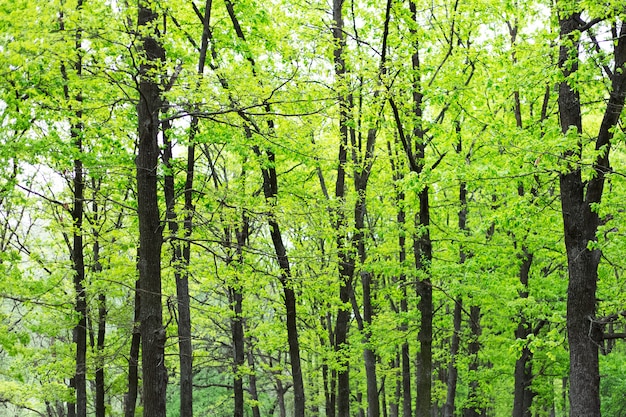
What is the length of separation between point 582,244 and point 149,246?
298 inches

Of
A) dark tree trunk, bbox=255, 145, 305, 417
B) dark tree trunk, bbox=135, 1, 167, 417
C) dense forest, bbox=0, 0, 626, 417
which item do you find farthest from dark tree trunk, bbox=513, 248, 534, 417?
dark tree trunk, bbox=135, 1, 167, 417

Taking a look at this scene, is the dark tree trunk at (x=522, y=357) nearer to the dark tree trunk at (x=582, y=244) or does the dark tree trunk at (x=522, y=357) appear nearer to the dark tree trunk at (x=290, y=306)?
the dark tree trunk at (x=582, y=244)

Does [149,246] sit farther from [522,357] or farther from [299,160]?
[522,357]

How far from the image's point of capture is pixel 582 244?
10.2 metres

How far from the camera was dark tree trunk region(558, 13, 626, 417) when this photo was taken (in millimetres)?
9797

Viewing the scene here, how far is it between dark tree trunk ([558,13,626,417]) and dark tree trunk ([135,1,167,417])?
22.2 feet

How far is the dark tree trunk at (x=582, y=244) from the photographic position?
9.80 metres

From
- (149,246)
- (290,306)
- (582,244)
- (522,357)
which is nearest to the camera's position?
(149,246)

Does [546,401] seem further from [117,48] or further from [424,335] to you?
[117,48]

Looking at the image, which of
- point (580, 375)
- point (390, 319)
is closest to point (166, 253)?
point (390, 319)

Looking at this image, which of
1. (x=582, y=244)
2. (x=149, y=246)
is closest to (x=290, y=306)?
(x=149, y=246)

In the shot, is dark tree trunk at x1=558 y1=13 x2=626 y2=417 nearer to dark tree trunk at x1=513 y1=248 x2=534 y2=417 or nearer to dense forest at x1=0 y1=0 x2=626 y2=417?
dense forest at x1=0 y1=0 x2=626 y2=417

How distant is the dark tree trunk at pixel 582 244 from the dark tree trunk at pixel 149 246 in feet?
22.2

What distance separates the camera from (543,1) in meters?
11.8
